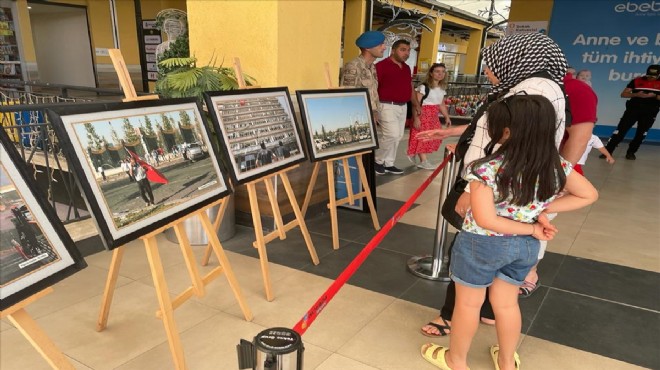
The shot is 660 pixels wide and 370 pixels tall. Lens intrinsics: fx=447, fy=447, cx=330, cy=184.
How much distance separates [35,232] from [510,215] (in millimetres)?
1502

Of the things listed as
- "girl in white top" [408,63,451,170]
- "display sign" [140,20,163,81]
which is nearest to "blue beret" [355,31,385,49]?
"girl in white top" [408,63,451,170]

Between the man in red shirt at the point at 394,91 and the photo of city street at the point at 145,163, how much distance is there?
315 centimetres

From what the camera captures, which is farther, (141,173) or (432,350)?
(432,350)

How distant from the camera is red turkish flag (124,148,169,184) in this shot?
5.54 feet

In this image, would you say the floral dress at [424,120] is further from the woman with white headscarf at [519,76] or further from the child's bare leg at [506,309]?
the child's bare leg at [506,309]

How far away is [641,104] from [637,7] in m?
2.54

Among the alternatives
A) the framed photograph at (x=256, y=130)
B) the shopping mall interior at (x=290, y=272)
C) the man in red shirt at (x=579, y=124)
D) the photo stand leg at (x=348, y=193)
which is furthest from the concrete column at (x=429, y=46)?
the man in red shirt at (x=579, y=124)

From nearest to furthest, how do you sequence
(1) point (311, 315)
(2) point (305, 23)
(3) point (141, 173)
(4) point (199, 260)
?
(1) point (311, 315) < (3) point (141, 173) < (4) point (199, 260) < (2) point (305, 23)

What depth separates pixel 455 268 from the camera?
1755 millimetres

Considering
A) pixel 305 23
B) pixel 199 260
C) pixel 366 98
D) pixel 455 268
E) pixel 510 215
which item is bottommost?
pixel 199 260

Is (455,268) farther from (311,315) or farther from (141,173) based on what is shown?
(141,173)

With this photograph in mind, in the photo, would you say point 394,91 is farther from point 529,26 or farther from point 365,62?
point 529,26

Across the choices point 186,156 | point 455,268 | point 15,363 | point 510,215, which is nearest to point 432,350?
point 455,268

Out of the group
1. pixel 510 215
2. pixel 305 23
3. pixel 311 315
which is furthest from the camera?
pixel 305 23
